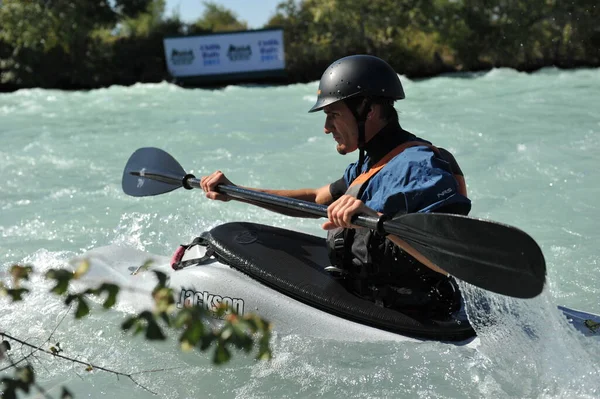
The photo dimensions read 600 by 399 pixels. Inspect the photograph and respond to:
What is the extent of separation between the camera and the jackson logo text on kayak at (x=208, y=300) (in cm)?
322

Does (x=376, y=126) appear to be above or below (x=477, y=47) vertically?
above

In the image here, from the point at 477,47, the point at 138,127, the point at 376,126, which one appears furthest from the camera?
the point at 477,47

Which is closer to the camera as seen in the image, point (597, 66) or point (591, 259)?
point (591, 259)

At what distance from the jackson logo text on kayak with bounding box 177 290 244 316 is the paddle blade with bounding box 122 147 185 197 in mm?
736

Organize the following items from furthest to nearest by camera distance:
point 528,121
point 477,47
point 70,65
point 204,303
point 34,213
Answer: point 70,65 → point 477,47 → point 528,121 → point 34,213 → point 204,303

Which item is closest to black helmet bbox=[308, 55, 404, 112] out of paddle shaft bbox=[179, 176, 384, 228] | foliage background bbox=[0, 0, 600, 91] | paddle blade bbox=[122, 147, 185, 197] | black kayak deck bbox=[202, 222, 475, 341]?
paddle shaft bbox=[179, 176, 384, 228]

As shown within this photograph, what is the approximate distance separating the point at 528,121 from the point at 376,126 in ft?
23.5

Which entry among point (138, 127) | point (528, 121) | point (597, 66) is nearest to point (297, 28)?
point (597, 66)

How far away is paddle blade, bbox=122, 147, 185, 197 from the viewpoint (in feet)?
12.9

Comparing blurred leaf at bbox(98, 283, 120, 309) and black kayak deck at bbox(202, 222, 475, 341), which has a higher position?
blurred leaf at bbox(98, 283, 120, 309)

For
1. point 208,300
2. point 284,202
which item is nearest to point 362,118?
point 284,202

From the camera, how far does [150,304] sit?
3482 mm

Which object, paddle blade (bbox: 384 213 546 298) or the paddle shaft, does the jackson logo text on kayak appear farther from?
paddle blade (bbox: 384 213 546 298)

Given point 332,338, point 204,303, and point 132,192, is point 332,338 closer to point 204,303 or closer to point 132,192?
point 204,303
